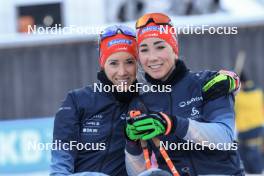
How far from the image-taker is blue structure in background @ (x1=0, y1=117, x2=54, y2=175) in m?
8.69

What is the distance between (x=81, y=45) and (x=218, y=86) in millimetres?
7771

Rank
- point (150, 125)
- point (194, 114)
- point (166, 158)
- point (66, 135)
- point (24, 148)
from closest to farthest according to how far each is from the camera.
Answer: point (150, 125) → point (166, 158) → point (194, 114) → point (66, 135) → point (24, 148)

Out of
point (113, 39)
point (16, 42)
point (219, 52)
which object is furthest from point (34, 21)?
point (113, 39)

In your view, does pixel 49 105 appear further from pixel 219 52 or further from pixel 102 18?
pixel 219 52

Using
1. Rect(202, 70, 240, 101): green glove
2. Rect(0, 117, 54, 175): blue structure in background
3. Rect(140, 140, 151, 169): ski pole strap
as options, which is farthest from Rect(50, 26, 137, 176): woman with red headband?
Rect(0, 117, 54, 175): blue structure in background

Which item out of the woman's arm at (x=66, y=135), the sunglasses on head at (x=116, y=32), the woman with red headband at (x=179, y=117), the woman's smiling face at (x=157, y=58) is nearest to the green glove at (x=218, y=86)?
the woman with red headband at (x=179, y=117)

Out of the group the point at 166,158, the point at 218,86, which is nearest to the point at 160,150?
the point at 166,158

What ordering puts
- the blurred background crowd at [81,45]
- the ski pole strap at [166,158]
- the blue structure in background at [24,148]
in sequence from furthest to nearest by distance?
the blurred background crowd at [81,45] → the blue structure in background at [24,148] → the ski pole strap at [166,158]

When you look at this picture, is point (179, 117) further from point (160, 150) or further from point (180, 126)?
point (160, 150)

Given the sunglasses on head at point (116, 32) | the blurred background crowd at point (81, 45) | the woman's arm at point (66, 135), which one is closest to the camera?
the woman's arm at point (66, 135)

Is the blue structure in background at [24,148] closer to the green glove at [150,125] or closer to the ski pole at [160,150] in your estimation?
the ski pole at [160,150]

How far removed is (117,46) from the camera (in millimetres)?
3805

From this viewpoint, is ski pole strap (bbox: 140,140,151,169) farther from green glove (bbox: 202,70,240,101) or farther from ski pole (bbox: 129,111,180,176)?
green glove (bbox: 202,70,240,101)

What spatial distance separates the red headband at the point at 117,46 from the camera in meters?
3.80
